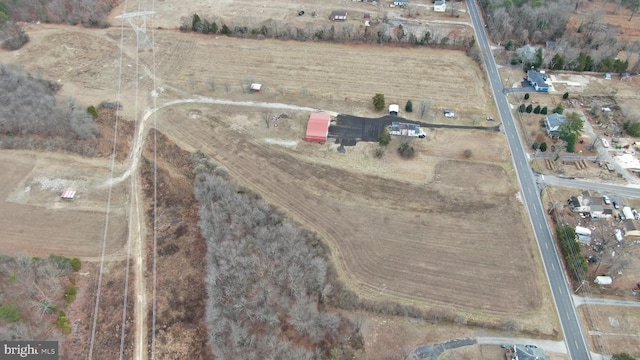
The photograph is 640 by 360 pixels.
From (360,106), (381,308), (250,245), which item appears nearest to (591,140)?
(360,106)

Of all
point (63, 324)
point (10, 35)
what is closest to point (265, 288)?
point (63, 324)

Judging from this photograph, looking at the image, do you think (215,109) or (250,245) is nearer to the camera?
(250,245)

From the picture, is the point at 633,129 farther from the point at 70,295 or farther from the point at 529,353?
the point at 70,295

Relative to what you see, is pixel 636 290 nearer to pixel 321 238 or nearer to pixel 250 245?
pixel 321 238

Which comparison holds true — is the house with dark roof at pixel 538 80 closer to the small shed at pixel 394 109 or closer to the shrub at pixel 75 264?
the small shed at pixel 394 109

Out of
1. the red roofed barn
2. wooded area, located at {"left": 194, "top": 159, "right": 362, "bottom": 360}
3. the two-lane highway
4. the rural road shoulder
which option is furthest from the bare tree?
the rural road shoulder

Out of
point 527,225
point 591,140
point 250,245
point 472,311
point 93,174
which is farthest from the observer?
point 591,140

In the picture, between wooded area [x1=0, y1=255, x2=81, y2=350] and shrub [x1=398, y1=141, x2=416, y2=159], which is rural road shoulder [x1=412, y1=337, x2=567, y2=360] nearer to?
shrub [x1=398, y1=141, x2=416, y2=159]
